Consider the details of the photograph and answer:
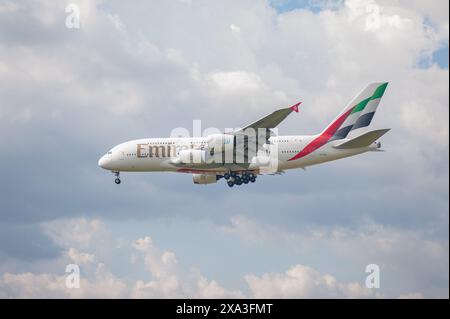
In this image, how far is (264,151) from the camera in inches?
3356

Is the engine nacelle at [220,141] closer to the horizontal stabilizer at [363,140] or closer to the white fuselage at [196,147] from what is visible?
the white fuselage at [196,147]

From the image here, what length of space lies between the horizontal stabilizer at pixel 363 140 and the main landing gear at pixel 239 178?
9358mm

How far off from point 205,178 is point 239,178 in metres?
6.23

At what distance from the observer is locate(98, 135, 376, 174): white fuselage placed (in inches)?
3349

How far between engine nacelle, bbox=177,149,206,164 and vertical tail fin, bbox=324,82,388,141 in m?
13.0

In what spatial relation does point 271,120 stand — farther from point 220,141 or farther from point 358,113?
point 358,113

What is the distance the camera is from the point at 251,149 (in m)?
84.6

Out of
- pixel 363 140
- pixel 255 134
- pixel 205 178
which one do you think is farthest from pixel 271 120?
pixel 205 178

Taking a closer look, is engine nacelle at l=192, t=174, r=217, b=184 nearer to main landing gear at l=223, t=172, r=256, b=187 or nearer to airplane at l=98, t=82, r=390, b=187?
airplane at l=98, t=82, r=390, b=187

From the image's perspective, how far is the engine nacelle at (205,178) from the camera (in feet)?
303

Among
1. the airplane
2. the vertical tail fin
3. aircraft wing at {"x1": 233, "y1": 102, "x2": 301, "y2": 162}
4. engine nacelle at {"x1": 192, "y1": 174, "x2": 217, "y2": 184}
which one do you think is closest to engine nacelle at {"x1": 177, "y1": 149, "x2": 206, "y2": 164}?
the airplane
